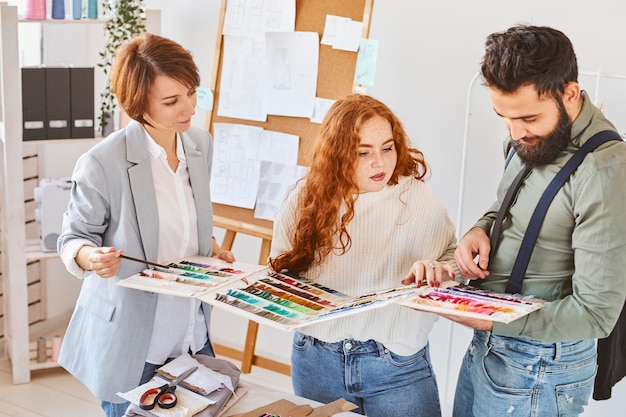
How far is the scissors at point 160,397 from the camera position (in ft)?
6.34

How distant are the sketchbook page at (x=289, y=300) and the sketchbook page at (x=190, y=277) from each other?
0.12 feet

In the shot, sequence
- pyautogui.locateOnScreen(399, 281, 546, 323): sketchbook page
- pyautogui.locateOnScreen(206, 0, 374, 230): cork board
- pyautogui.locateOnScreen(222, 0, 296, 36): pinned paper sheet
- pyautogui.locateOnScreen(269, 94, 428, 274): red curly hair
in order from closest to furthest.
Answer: pyautogui.locateOnScreen(399, 281, 546, 323): sketchbook page, pyautogui.locateOnScreen(269, 94, 428, 274): red curly hair, pyautogui.locateOnScreen(206, 0, 374, 230): cork board, pyautogui.locateOnScreen(222, 0, 296, 36): pinned paper sheet

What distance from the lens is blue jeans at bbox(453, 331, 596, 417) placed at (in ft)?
6.23

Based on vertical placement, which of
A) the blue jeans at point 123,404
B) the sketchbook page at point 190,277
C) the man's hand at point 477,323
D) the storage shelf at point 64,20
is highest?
the storage shelf at point 64,20

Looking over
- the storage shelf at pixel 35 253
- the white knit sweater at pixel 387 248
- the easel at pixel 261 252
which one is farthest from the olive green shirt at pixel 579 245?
the storage shelf at pixel 35 253

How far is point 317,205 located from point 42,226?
2.03 metres

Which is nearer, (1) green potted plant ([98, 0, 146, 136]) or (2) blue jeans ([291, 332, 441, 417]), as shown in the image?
(2) blue jeans ([291, 332, 441, 417])

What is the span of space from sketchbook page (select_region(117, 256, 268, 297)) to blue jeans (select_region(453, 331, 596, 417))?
64 centimetres

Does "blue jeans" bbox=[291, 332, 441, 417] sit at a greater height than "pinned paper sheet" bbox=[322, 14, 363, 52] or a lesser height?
lesser

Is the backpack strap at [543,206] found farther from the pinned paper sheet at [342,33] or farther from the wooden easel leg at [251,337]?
the wooden easel leg at [251,337]

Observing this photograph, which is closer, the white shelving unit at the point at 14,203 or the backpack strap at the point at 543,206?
the backpack strap at the point at 543,206

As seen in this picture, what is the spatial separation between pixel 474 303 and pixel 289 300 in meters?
0.44

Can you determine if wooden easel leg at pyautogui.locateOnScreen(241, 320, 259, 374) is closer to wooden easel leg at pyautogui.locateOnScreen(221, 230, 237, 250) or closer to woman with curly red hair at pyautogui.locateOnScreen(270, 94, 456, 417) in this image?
wooden easel leg at pyautogui.locateOnScreen(221, 230, 237, 250)

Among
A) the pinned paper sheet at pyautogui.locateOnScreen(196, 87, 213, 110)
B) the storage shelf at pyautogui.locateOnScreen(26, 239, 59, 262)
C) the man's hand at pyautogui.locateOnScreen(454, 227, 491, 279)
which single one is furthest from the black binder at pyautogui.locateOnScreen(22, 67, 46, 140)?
the man's hand at pyautogui.locateOnScreen(454, 227, 491, 279)
